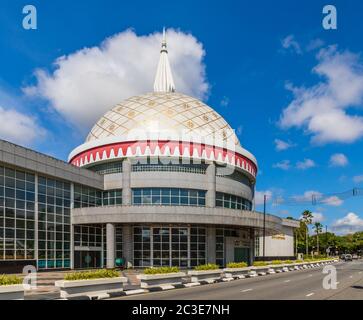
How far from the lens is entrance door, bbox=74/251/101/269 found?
45875 millimetres

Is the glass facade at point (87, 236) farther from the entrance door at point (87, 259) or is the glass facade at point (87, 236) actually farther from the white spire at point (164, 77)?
the white spire at point (164, 77)

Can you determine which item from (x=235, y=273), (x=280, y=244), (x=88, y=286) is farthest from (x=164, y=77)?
(x=88, y=286)

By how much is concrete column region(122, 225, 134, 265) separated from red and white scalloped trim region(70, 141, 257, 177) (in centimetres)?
801

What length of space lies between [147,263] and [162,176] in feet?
30.2

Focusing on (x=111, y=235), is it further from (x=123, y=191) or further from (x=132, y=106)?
(x=132, y=106)

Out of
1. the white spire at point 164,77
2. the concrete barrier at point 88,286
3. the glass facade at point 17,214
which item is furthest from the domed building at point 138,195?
the concrete barrier at point 88,286

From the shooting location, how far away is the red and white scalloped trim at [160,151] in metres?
50.6

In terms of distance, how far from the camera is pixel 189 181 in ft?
165

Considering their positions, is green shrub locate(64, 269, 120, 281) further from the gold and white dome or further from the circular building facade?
the gold and white dome

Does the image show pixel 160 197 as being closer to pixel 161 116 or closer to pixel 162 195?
pixel 162 195

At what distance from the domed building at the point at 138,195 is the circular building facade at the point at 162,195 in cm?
11

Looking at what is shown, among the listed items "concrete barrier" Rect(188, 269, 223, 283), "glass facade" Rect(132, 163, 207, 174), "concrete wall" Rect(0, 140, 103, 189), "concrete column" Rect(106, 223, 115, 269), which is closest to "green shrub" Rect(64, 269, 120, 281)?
"concrete barrier" Rect(188, 269, 223, 283)

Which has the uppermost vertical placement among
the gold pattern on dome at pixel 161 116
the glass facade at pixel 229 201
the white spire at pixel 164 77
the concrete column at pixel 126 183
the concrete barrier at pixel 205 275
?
the white spire at pixel 164 77
